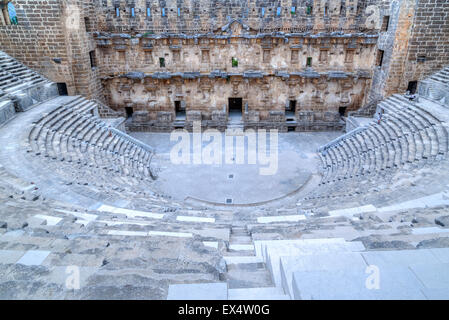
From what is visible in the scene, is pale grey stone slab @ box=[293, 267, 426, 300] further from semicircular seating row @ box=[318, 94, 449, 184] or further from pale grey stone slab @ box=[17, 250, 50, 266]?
semicircular seating row @ box=[318, 94, 449, 184]

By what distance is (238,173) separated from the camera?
13.2 m

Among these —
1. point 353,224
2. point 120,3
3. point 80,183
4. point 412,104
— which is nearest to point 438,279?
point 353,224

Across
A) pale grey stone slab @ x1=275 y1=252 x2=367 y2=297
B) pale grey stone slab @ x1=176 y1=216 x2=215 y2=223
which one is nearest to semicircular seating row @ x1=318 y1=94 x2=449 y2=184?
pale grey stone slab @ x1=176 y1=216 x2=215 y2=223

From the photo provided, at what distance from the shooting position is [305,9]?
16609mm

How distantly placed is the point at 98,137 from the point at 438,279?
1334 cm

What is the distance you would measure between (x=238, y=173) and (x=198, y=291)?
34.7 ft

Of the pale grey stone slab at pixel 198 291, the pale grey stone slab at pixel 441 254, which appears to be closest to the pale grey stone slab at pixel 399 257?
the pale grey stone slab at pixel 441 254

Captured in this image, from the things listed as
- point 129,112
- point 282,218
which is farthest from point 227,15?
point 282,218

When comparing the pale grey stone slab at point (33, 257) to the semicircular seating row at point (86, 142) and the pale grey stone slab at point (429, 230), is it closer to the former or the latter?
the pale grey stone slab at point (429, 230)

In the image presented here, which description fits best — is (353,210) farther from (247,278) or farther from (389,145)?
(389,145)

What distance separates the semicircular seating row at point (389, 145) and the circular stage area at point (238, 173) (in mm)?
1180

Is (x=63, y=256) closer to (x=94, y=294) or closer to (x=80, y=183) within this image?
(x=94, y=294)

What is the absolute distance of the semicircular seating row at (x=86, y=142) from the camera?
34.8ft

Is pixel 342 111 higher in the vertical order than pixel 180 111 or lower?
higher
